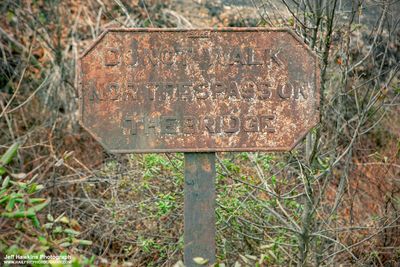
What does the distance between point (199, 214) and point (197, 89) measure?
601 millimetres

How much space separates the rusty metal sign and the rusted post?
155mm

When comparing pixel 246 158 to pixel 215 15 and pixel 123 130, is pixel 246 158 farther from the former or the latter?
pixel 215 15

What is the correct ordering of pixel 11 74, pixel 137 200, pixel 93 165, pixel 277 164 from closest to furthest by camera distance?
pixel 277 164, pixel 137 200, pixel 93 165, pixel 11 74

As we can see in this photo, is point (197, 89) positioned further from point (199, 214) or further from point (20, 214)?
point (20, 214)

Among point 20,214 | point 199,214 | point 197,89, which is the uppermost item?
point 197,89

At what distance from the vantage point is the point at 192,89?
9.71 ft

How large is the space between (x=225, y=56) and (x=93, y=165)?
2.88m

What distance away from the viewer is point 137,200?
4.54 m

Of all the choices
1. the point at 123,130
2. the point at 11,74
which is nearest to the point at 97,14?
the point at 11,74

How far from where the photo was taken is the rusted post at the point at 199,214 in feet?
9.93

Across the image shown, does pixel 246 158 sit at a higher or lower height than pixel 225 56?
lower

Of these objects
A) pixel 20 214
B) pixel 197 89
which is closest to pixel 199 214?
pixel 197 89

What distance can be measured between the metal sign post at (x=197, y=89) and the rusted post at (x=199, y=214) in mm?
128

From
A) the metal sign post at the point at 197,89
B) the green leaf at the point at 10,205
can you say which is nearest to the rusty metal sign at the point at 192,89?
the metal sign post at the point at 197,89
